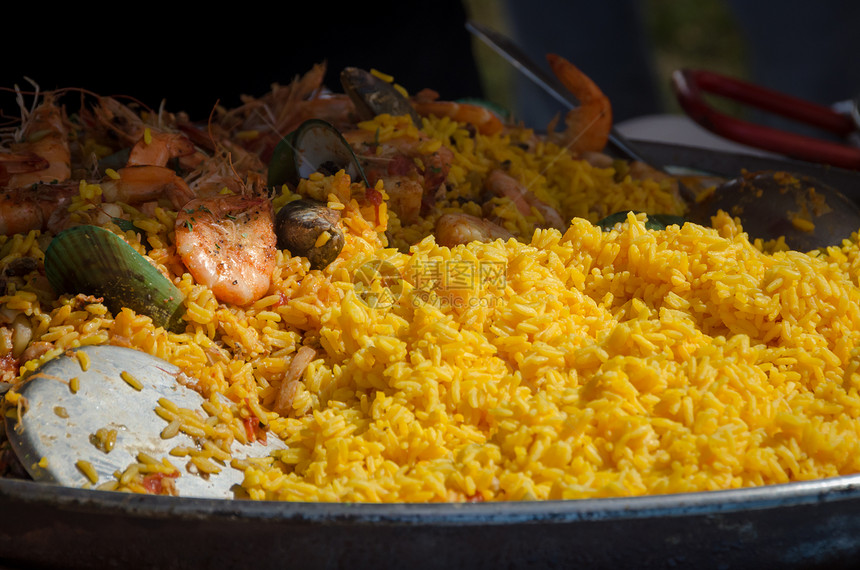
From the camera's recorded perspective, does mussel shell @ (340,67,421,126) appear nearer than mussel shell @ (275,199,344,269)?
No

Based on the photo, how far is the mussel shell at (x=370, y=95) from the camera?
2.12m

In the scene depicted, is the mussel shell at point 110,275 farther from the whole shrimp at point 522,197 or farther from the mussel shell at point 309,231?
the whole shrimp at point 522,197

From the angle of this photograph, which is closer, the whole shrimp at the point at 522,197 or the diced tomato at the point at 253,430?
the diced tomato at the point at 253,430

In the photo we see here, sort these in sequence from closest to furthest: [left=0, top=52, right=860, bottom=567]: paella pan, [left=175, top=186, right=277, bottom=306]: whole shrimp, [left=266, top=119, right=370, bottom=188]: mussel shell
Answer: [left=0, top=52, right=860, bottom=567]: paella pan → [left=175, top=186, right=277, bottom=306]: whole shrimp → [left=266, top=119, right=370, bottom=188]: mussel shell

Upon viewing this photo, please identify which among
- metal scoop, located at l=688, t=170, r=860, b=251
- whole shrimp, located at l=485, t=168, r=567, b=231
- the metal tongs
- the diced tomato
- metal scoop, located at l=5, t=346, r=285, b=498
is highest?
the metal tongs

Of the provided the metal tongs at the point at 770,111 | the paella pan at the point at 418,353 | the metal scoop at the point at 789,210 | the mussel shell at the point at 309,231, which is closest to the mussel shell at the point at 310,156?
the paella pan at the point at 418,353

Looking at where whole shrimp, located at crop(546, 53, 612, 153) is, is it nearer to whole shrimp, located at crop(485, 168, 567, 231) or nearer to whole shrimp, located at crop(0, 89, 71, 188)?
whole shrimp, located at crop(485, 168, 567, 231)

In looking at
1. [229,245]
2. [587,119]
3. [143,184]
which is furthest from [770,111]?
[143,184]

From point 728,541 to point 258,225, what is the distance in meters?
1.24

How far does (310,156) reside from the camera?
1907 mm

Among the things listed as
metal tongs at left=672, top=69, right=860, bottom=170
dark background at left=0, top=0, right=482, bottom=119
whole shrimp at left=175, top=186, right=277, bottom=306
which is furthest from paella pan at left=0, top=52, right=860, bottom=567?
dark background at left=0, top=0, right=482, bottom=119

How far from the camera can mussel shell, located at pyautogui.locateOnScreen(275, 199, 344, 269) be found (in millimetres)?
1650

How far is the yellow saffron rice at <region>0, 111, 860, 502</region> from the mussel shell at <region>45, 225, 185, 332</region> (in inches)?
1.5

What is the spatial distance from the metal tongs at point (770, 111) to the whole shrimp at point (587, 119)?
65cm
